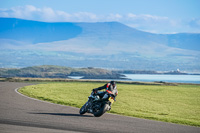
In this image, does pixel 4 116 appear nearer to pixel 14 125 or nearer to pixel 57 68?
pixel 14 125

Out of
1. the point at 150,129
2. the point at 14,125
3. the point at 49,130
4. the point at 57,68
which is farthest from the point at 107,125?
the point at 57,68

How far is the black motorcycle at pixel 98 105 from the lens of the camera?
17719 millimetres

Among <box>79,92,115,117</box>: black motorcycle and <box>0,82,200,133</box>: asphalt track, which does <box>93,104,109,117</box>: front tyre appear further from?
<box>0,82,200,133</box>: asphalt track

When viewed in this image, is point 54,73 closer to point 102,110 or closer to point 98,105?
point 98,105

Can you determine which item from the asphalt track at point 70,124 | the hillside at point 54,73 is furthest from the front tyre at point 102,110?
the hillside at point 54,73

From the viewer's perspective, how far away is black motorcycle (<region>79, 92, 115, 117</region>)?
17719 millimetres

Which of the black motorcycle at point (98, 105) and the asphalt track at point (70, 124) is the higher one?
the black motorcycle at point (98, 105)

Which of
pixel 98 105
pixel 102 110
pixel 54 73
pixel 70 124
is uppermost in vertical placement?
pixel 54 73

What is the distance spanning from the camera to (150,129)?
50.3ft

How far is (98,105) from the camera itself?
18.3m

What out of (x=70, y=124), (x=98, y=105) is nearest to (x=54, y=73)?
(x=98, y=105)

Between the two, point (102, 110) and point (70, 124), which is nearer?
point (70, 124)

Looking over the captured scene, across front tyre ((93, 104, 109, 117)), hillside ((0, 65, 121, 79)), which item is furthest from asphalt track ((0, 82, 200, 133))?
hillside ((0, 65, 121, 79))

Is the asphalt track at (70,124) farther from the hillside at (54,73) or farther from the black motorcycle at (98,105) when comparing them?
the hillside at (54,73)
